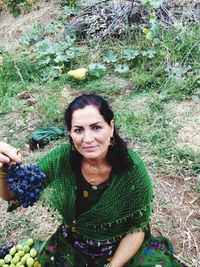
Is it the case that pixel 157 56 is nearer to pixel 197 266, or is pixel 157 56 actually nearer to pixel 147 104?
pixel 147 104

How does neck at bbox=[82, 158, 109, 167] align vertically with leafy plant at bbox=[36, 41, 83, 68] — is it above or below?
above

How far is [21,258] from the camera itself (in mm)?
2094

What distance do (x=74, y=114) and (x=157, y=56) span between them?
2.43m

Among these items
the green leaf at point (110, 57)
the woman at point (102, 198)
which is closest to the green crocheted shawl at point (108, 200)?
the woman at point (102, 198)

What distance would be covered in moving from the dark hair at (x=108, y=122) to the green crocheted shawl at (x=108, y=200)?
0.03m

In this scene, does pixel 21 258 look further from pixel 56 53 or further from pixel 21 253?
pixel 56 53

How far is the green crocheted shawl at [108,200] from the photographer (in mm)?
1849

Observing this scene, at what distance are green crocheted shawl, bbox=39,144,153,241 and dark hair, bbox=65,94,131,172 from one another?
1.4 inches

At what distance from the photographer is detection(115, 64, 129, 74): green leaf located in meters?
4.01

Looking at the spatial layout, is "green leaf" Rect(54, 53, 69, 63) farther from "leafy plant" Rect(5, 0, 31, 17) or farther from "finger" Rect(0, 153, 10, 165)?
"finger" Rect(0, 153, 10, 165)

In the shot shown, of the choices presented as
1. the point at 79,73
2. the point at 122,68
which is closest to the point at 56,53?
the point at 79,73

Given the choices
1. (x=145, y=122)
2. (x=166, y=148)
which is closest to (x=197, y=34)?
(x=145, y=122)

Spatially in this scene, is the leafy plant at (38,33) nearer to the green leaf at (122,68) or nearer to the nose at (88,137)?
the green leaf at (122,68)

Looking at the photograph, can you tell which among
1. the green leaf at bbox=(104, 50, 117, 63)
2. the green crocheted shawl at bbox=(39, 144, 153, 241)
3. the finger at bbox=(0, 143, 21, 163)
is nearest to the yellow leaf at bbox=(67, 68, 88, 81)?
the green leaf at bbox=(104, 50, 117, 63)
